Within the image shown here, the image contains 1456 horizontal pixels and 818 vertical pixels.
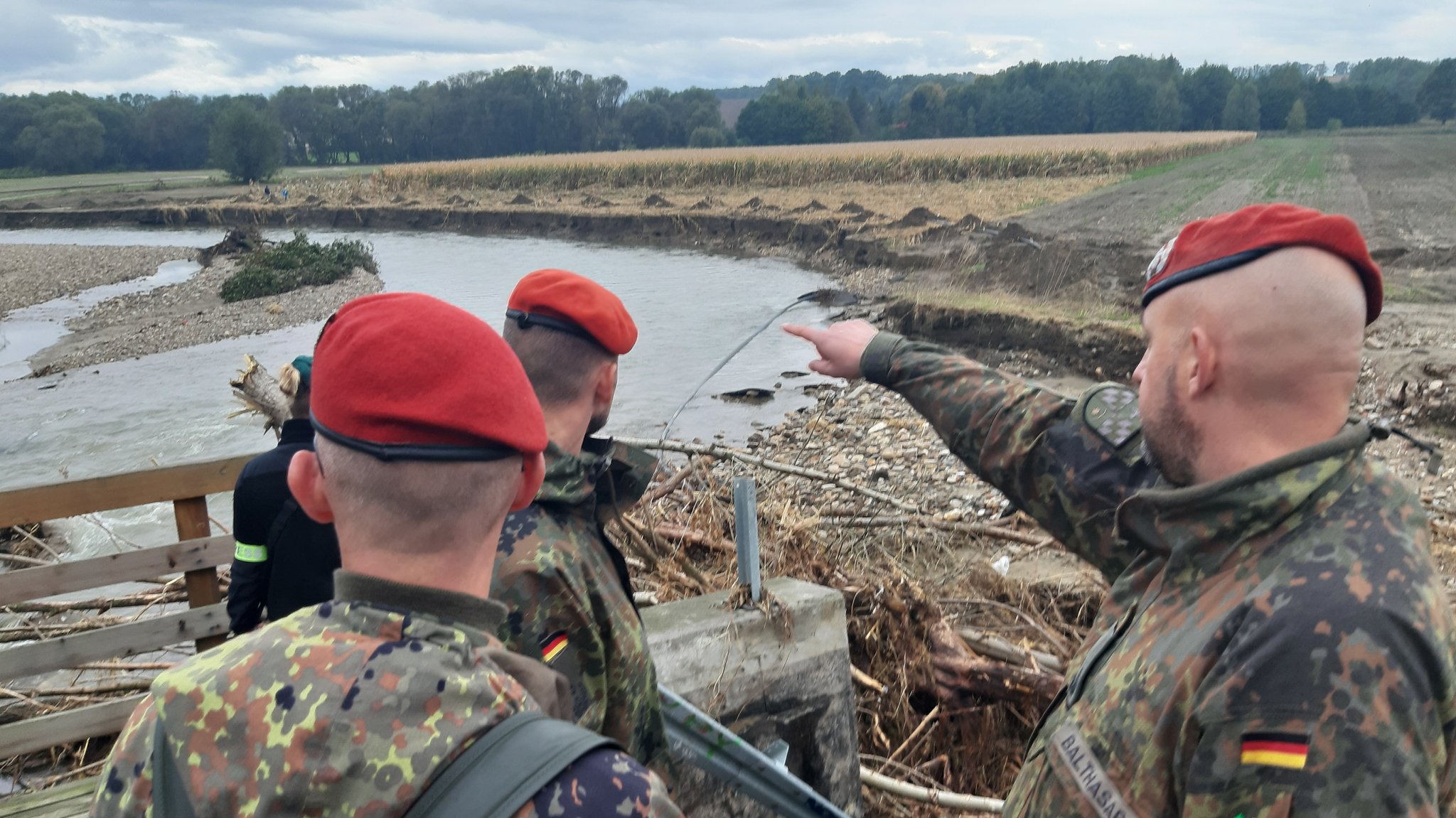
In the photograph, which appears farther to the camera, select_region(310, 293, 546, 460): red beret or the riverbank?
the riverbank

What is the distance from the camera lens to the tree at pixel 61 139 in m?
87.5

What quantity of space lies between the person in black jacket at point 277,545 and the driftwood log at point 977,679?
96.9 inches

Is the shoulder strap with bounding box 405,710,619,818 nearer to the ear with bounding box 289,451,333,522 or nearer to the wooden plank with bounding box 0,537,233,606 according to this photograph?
the ear with bounding box 289,451,333,522

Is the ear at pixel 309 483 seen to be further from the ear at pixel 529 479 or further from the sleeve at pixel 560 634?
the sleeve at pixel 560 634

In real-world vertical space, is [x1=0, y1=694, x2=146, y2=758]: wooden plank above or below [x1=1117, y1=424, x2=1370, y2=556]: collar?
below

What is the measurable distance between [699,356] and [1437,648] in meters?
15.6

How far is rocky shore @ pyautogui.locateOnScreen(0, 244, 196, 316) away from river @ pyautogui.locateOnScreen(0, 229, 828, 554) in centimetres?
202

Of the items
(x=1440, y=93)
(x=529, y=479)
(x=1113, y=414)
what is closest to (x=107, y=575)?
(x=529, y=479)

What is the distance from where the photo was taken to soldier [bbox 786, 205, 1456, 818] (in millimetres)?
1309

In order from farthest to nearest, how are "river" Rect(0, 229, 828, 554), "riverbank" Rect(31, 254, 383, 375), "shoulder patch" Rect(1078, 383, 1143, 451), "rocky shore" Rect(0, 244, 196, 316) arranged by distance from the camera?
1. "rocky shore" Rect(0, 244, 196, 316)
2. "riverbank" Rect(31, 254, 383, 375)
3. "river" Rect(0, 229, 828, 554)
4. "shoulder patch" Rect(1078, 383, 1143, 451)

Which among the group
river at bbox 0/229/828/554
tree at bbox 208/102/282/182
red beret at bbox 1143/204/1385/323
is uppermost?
tree at bbox 208/102/282/182

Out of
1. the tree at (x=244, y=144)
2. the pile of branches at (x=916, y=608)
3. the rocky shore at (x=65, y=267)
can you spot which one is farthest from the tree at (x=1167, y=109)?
the pile of branches at (x=916, y=608)

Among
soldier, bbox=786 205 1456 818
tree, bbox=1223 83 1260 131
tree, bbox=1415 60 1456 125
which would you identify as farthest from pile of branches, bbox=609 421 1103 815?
tree, bbox=1223 83 1260 131

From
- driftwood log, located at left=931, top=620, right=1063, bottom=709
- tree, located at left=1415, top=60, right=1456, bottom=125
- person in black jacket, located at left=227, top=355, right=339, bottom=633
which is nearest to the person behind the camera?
person in black jacket, located at left=227, top=355, right=339, bottom=633
